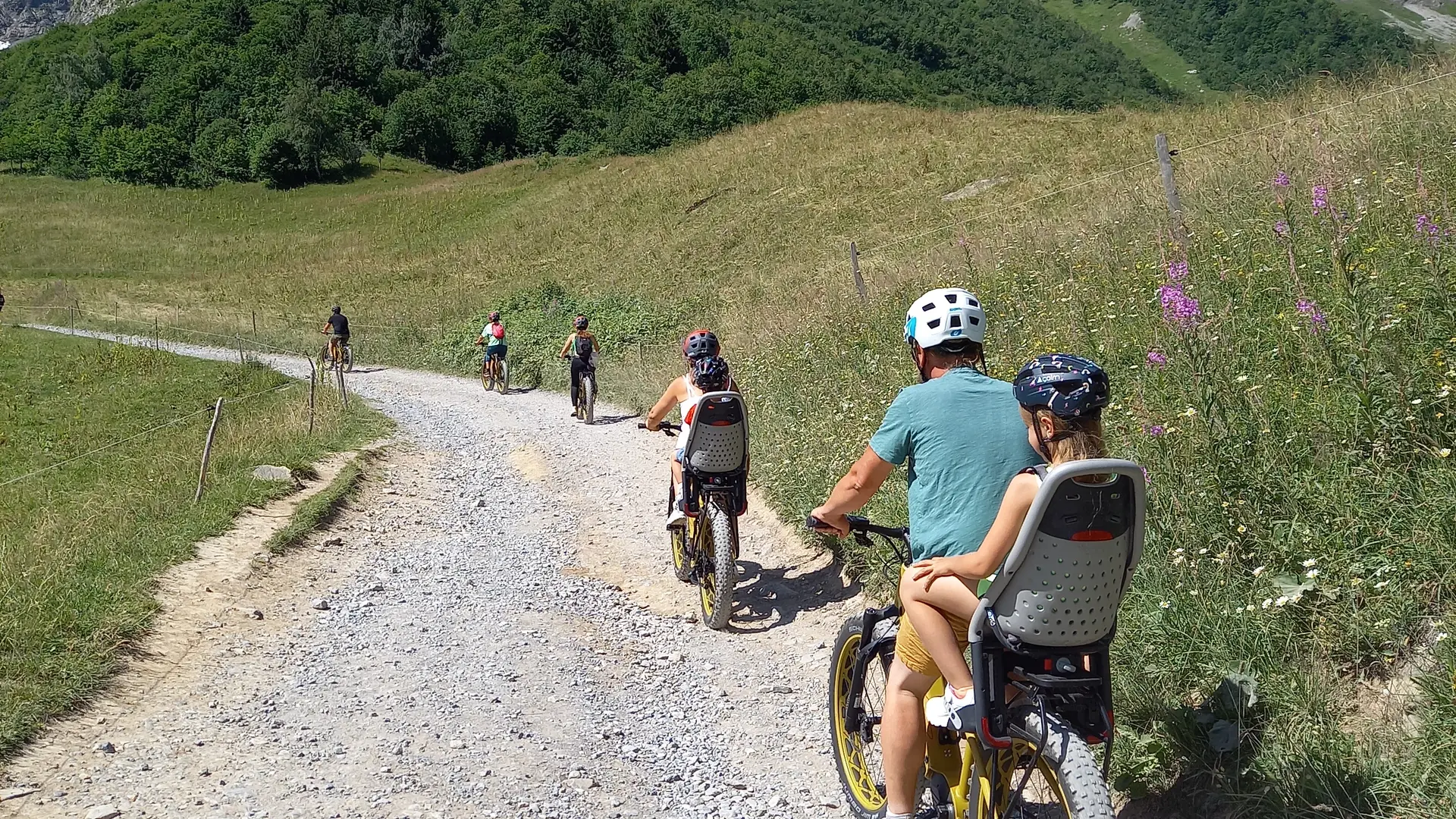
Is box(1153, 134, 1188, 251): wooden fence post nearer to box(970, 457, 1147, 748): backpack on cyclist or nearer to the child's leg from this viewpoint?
the child's leg

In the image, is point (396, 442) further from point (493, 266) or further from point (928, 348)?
point (493, 266)

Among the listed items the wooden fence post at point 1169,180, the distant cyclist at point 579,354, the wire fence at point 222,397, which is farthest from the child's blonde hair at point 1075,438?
the distant cyclist at point 579,354

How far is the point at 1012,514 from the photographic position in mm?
2898

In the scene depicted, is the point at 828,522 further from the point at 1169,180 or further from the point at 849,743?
the point at 1169,180

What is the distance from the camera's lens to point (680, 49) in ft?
338

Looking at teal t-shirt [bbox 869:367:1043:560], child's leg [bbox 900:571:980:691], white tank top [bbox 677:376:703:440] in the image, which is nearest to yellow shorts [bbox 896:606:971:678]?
child's leg [bbox 900:571:980:691]

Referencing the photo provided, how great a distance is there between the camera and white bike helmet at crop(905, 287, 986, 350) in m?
3.61

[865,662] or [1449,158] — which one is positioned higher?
[1449,158]

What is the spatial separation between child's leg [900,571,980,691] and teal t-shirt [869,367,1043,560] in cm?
18

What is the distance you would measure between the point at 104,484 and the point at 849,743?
39.6 feet

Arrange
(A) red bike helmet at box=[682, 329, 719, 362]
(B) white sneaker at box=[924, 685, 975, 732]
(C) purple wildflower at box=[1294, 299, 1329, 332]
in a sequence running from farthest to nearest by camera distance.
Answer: (A) red bike helmet at box=[682, 329, 719, 362] < (C) purple wildflower at box=[1294, 299, 1329, 332] < (B) white sneaker at box=[924, 685, 975, 732]

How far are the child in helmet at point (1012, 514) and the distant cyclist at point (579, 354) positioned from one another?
46.1 ft

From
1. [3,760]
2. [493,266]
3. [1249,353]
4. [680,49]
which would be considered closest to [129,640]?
[3,760]

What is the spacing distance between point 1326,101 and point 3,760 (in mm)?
14050
